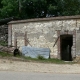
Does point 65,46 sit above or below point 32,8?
below

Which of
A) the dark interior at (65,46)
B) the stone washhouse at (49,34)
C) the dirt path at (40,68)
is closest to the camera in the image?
the dirt path at (40,68)

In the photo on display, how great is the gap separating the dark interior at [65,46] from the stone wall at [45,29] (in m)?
0.74

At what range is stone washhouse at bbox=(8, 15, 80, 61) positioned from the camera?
18.3 metres

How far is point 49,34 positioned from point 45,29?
0.61m

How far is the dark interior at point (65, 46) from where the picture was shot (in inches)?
764

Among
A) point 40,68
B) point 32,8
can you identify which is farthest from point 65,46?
point 32,8

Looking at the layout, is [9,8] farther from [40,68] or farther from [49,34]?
[40,68]

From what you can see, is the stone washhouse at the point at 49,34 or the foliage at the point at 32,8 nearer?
the stone washhouse at the point at 49,34

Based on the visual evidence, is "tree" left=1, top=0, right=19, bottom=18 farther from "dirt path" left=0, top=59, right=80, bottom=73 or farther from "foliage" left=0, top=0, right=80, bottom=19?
"dirt path" left=0, top=59, right=80, bottom=73

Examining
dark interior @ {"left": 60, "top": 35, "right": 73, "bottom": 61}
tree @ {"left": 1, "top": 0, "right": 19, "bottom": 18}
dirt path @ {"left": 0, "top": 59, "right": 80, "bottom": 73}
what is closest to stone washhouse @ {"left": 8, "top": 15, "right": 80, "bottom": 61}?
dark interior @ {"left": 60, "top": 35, "right": 73, "bottom": 61}

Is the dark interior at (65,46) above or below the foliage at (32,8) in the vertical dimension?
below

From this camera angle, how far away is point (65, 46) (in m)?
21.8

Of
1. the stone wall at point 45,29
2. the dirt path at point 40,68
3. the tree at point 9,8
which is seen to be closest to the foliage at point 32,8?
the tree at point 9,8

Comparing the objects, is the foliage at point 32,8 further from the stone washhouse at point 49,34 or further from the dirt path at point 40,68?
the dirt path at point 40,68
